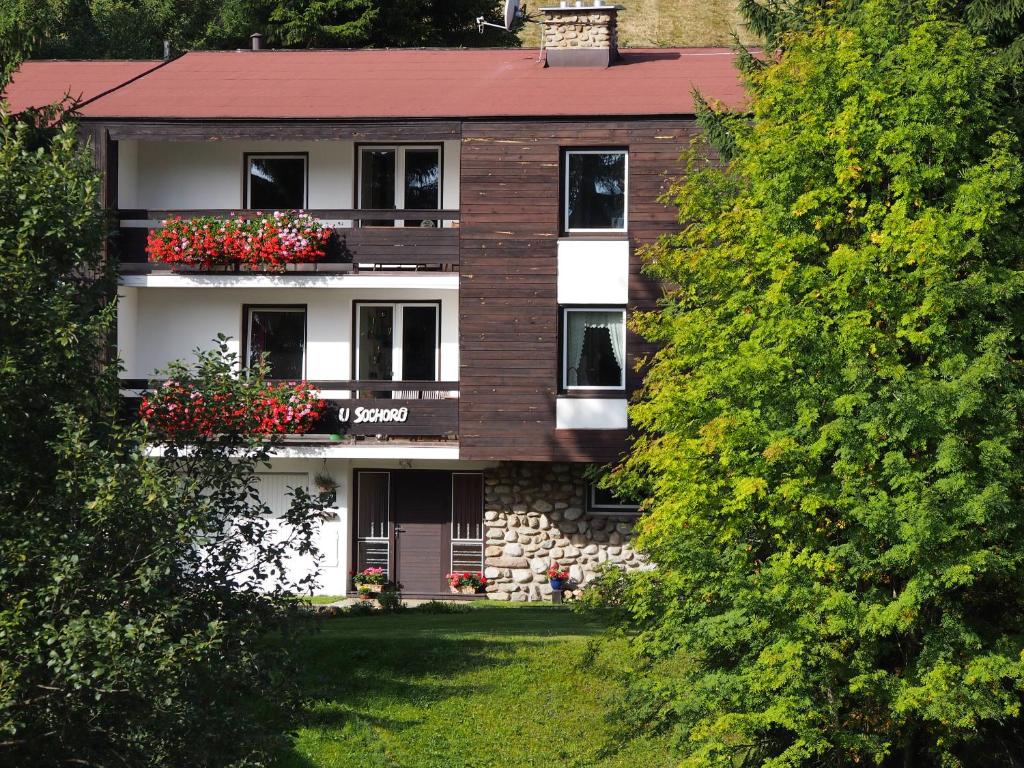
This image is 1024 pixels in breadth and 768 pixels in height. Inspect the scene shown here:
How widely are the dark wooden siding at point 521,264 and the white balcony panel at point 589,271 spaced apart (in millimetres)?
186

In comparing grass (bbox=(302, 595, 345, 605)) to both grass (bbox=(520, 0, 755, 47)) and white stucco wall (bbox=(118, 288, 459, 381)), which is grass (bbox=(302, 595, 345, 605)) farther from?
grass (bbox=(520, 0, 755, 47))

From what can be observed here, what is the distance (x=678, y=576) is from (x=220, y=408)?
261 inches

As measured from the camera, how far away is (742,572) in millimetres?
14133

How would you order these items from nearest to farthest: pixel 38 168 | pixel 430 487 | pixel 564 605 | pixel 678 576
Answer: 1. pixel 38 168
2. pixel 678 576
3. pixel 564 605
4. pixel 430 487

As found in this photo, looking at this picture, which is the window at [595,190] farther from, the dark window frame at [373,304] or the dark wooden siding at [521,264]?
the dark window frame at [373,304]

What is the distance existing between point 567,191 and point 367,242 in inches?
153

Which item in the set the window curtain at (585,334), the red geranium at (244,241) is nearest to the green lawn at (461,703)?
the window curtain at (585,334)

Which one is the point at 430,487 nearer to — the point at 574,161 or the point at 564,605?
the point at 564,605

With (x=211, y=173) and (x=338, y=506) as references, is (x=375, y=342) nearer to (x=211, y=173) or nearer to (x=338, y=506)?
(x=338, y=506)

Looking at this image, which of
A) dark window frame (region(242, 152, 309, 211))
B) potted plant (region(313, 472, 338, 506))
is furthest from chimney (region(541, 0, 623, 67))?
potted plant (region(313, 472, 338, 506))

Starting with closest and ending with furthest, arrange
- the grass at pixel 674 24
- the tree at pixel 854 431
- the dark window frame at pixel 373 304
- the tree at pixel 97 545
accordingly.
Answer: the tree at pixel 97 545, the tree at pixel 854 431, the dark window frame at pixel 373 304, the grass at pixel 674 24

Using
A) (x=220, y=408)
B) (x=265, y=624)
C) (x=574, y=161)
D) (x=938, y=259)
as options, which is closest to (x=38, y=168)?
(x=220, y=408)

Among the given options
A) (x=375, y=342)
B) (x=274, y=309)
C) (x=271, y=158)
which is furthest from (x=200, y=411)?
(x=271, y=158)

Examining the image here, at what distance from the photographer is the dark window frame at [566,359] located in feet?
75.8
